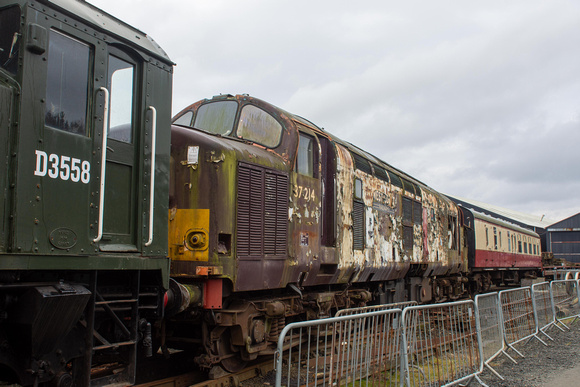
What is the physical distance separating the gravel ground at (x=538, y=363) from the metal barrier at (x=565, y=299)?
1996mm

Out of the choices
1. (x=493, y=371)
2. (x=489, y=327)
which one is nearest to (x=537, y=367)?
(x=489, y=327)

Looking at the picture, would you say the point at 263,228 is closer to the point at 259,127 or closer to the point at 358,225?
the point at 259,127

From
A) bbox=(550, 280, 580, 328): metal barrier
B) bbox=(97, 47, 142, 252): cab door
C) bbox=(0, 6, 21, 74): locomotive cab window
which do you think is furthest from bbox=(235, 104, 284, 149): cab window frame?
bbox=(550, 280, 580, 328): metal barrier

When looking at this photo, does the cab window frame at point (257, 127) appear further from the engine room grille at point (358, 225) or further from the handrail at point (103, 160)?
the handrail at point (103, 160)

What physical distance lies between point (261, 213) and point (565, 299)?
11.7m

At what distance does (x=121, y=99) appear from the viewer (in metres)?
4.70

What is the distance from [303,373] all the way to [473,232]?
45.1ft

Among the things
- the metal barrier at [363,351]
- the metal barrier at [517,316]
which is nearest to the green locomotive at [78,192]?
the metal barrier at [363,351]

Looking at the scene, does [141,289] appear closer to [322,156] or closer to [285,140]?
[285,140]

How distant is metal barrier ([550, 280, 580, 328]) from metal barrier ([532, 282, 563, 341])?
348 millimetres

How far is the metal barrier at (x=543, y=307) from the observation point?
10812 mm

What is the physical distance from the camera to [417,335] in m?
6.82

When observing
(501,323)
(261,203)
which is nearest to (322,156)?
(261,203)

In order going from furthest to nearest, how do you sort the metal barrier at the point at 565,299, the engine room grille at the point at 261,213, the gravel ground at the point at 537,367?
the metal barrier at the point at 565,299 → the gravel ground at the point at 537,367 → the engine room grille at the point at 261,213
